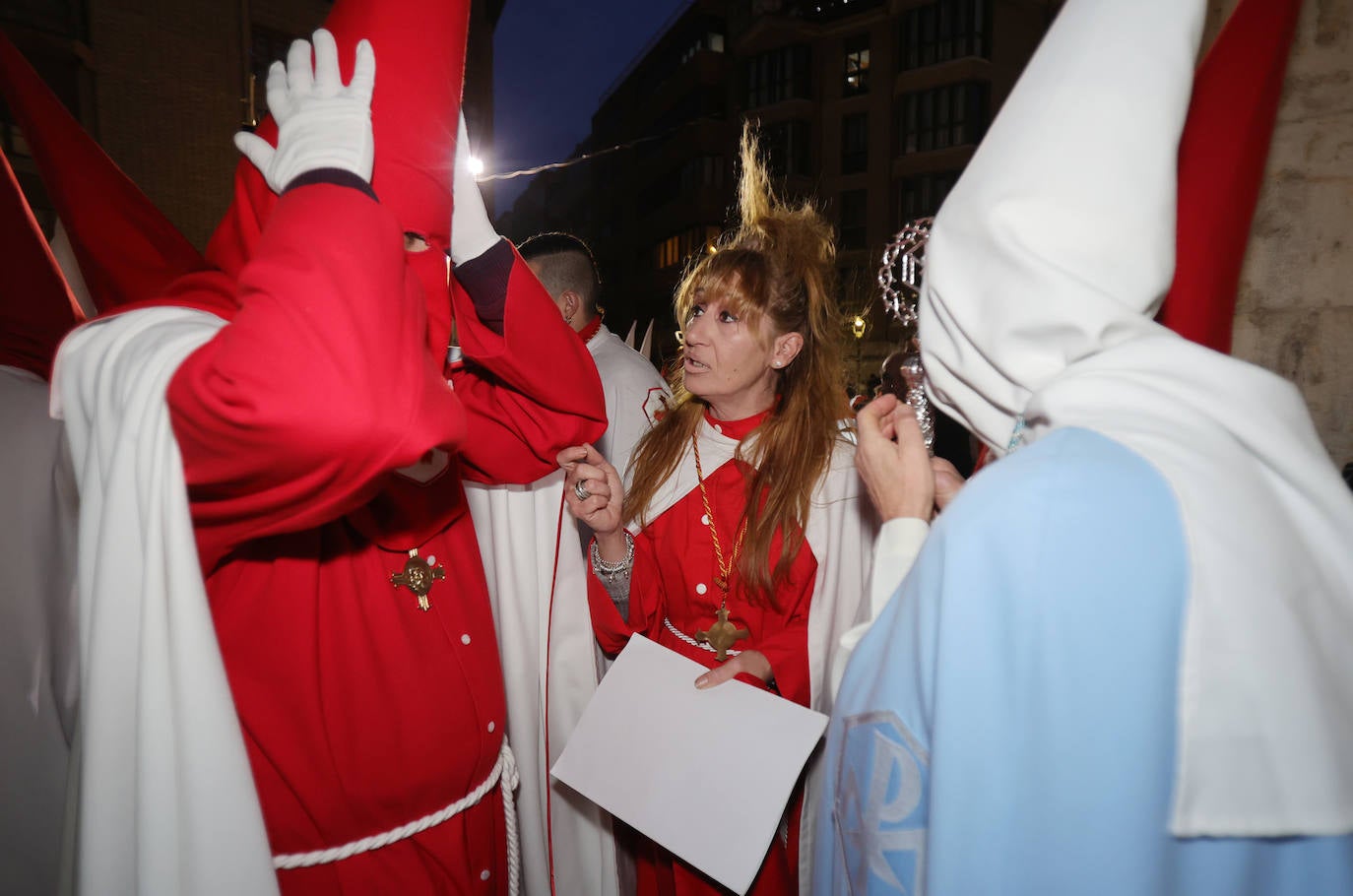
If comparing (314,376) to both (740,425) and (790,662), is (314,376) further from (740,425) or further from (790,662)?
(740,425)

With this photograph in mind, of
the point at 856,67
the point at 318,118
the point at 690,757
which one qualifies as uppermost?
the point at 856,67

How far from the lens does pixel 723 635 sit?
2264 mm

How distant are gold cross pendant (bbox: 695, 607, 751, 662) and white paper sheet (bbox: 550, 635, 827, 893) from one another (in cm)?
28

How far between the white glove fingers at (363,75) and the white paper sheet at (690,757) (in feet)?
4.85

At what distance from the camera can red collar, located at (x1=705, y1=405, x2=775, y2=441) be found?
103 inches

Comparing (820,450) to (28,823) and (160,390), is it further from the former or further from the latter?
(28,823)

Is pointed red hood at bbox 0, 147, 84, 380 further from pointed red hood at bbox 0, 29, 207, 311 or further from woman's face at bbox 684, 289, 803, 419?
woman's face at bbox 684, 289, 803, 419

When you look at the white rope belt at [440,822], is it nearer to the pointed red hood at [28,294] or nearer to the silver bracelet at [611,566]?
the silver bracelet at [611,566]

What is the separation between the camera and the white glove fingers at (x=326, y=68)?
3.73 feet

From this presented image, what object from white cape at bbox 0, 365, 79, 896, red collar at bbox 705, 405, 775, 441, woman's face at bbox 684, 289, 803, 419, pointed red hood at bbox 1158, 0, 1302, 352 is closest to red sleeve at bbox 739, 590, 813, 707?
red collar at bbox 705, 405, 775, 441

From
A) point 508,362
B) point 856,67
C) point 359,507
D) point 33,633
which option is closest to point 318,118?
point 508,362

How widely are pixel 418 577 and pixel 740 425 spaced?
1376mm

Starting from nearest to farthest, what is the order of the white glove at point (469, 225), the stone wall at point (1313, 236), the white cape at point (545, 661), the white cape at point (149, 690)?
the white cape at point (149, 690), the white glove at point (469, 225), the white cape at point (545, 661), the stone wall at point (1313, 236)

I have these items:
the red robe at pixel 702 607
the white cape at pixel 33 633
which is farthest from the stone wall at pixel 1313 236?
the white cape at pixel 33 633
